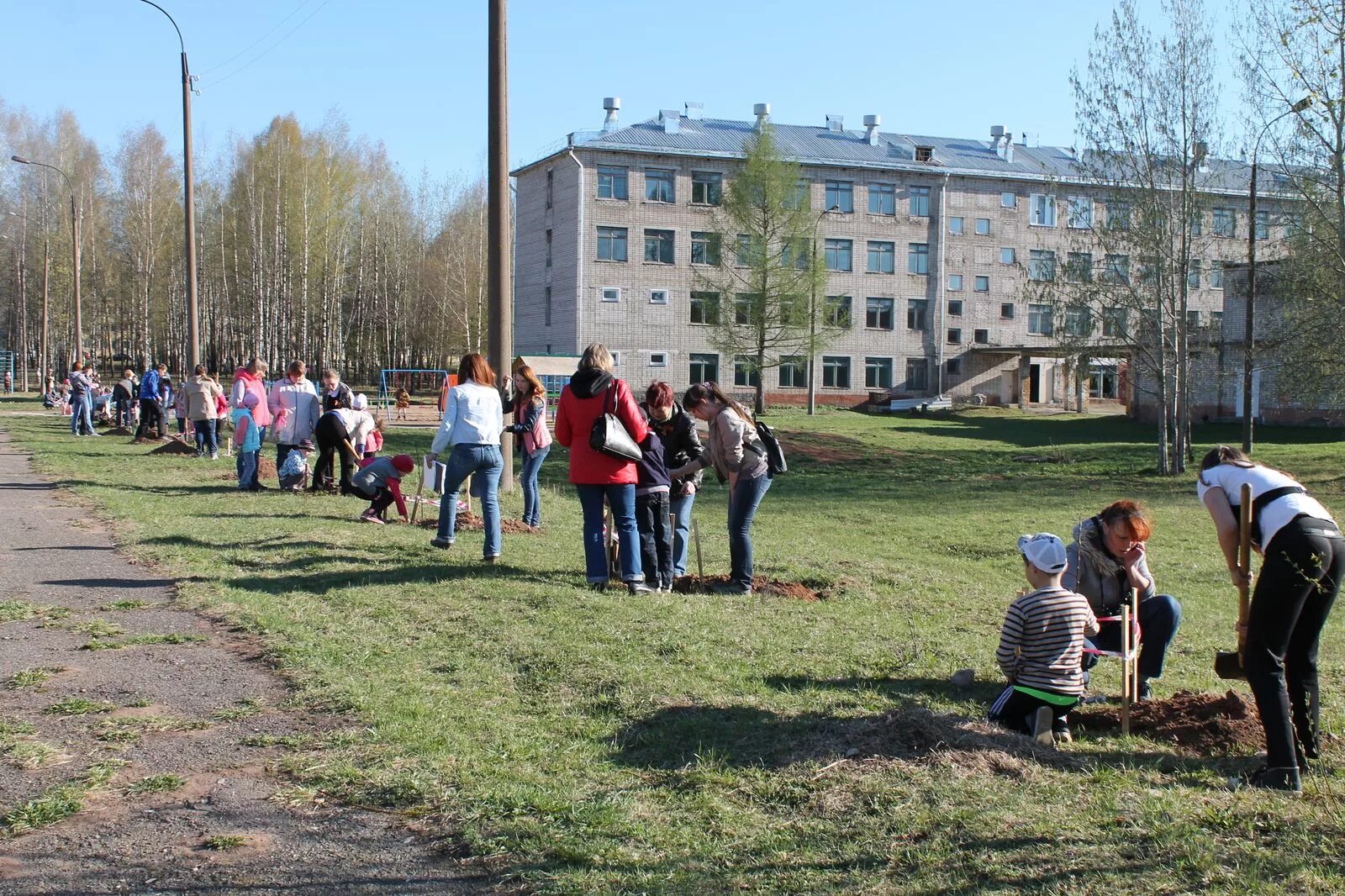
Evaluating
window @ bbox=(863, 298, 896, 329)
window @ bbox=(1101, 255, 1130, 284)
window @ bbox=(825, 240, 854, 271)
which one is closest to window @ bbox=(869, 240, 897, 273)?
window @ bbox=(825, 240, 854, 271)

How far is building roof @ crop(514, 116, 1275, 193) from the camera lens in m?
58.8

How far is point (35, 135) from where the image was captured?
236 ft

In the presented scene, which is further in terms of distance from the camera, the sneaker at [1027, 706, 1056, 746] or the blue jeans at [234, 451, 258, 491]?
the blue jeans at [234, 451, 258, 491]

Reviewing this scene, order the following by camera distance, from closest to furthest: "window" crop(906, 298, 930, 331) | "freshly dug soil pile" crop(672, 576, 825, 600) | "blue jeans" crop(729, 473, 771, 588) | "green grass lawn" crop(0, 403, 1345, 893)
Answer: "green grass lawn" crop(0, 403, 1345, 893)
"blue jeans" crop(729, 473, 771, 588)
"freshly dug soil pile" crop(672, 576, 825, 600)
"window" crop(906, 298, 930, 331)

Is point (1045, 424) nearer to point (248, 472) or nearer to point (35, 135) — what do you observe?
point (248, 472)

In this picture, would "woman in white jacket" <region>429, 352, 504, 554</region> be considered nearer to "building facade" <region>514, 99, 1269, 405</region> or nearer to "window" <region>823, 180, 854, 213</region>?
"building facade" <region>514, 99, 1269, 405</region>

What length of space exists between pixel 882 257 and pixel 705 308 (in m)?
11.6

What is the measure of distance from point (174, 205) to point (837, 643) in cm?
7289

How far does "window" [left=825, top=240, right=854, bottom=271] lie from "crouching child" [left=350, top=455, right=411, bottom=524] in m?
51.8

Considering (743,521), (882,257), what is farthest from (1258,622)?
(882,257)

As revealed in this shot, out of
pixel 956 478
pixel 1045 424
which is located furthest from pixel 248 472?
pixel 1045 424

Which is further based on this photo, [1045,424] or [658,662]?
[1045,424]

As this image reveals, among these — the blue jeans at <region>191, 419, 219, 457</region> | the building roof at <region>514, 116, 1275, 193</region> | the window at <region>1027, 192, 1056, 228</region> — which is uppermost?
the building roof at <region>514, 116, 1275, 193</region>

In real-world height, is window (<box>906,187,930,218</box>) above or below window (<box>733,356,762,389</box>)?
above
